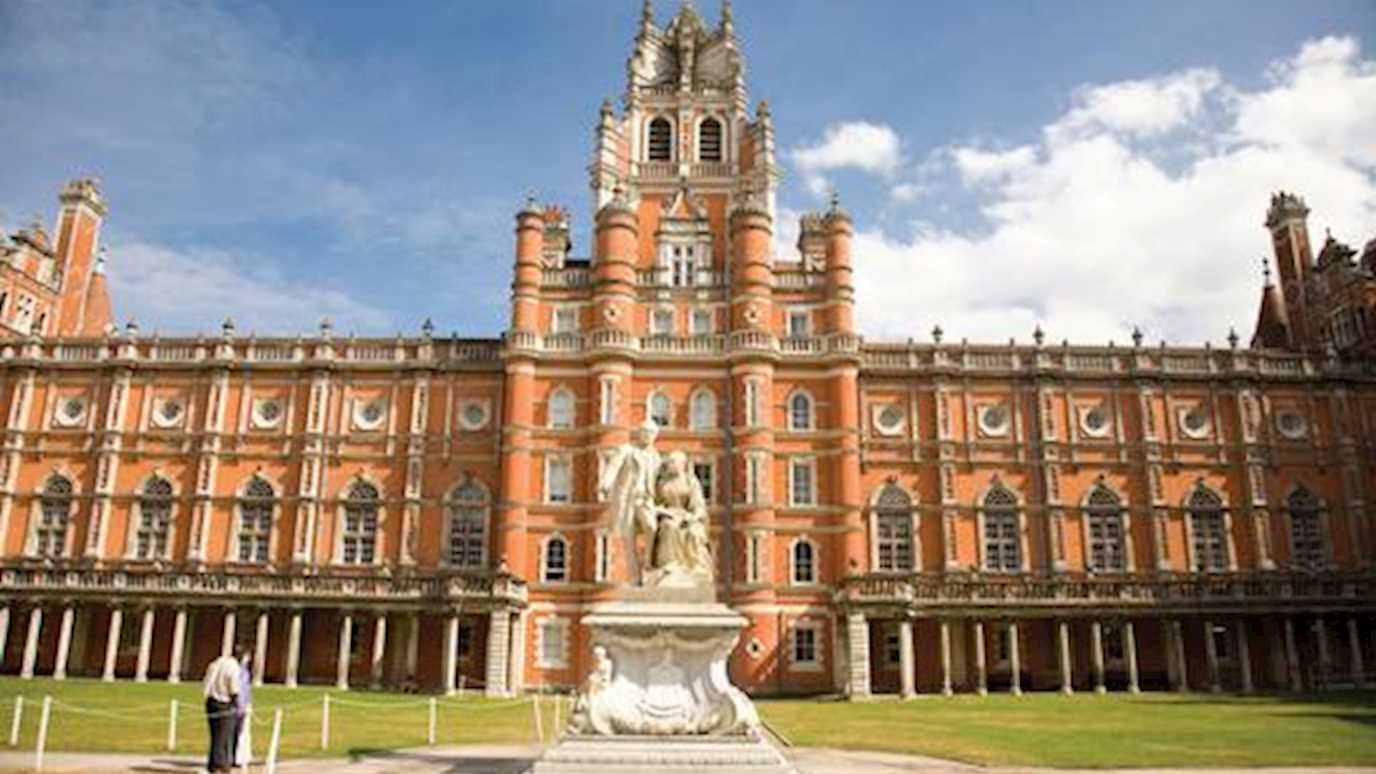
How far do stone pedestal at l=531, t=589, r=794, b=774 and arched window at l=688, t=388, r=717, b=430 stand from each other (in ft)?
97.2

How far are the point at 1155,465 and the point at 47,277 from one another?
55457mm

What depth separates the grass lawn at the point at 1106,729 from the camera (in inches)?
728

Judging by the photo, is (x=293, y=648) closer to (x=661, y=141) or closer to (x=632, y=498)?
(x=661, y=141)

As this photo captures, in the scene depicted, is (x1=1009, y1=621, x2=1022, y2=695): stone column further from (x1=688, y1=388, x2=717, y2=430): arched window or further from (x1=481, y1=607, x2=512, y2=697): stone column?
(x1=481, y1=607, x2=512, y2=697): stone column

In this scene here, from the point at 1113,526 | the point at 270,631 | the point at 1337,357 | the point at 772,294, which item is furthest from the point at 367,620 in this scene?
the point at 1337,357

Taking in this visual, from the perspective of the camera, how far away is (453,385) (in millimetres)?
46844

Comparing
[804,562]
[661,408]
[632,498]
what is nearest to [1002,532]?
[804,562]

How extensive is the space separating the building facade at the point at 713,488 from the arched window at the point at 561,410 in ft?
0.42

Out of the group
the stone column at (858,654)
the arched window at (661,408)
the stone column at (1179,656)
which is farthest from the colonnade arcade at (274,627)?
the stone column at (1179,656)

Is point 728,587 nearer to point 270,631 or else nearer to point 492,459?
point 492,459

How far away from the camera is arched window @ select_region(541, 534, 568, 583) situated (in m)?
43.2

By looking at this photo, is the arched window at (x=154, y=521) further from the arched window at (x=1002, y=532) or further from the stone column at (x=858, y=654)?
the arched window at (x=1002, y=532)

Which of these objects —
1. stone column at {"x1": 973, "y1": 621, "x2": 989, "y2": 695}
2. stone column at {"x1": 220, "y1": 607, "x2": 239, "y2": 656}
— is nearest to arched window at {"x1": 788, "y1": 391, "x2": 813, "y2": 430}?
stone column at {"x1": 973, "y1": 621, "x2": 989, "y2": 695}

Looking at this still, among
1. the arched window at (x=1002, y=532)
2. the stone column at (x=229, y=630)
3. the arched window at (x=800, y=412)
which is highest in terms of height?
the arched window at (x=800, y=412)
